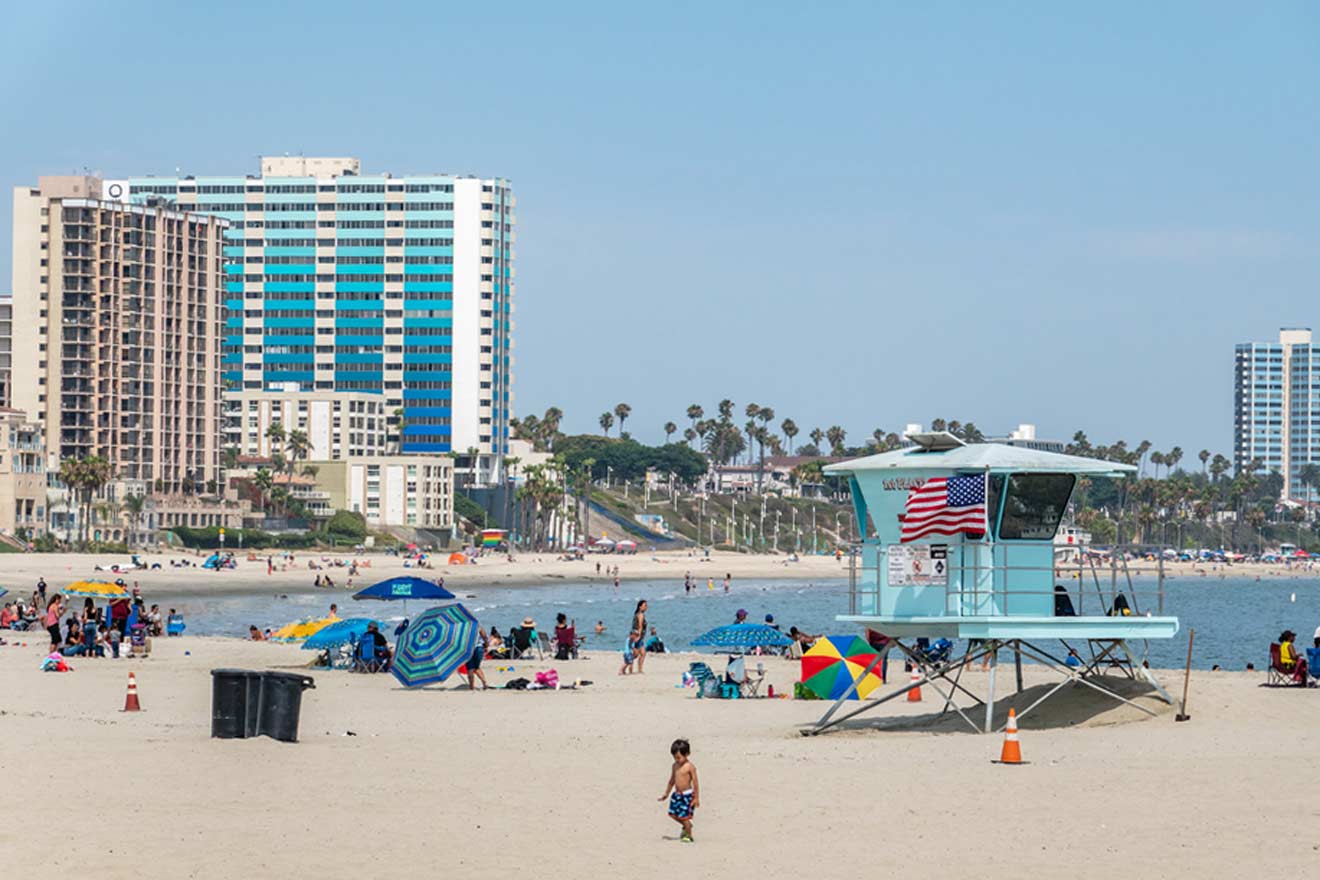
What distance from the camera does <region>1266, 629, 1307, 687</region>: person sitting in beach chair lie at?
1315 inches

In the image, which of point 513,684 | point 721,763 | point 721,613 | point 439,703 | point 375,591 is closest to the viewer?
point 721,763

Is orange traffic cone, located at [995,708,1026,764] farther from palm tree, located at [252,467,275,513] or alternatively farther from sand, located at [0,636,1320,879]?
palm tree, located at [252,467,275,513]

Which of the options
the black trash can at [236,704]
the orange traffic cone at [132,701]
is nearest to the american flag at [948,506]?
the black trash can at [236,704]

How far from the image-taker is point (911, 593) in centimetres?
2558

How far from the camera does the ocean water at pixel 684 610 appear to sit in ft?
224

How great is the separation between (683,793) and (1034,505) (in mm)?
10046

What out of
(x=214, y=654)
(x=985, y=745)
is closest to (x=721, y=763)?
(x=985, y=745)

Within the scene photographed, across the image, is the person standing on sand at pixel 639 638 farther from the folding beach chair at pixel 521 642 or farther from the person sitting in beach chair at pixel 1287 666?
the person sitting in beach chair at pixel 1287 666

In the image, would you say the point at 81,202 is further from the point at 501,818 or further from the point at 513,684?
the point at 501,818

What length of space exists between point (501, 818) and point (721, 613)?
266 ft

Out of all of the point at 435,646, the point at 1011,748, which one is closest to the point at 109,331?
the point at 435,646

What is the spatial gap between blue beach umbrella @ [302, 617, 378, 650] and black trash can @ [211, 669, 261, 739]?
16.3 meters

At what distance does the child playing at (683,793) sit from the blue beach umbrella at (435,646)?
16247mm

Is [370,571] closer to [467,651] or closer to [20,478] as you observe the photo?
[20,478]
